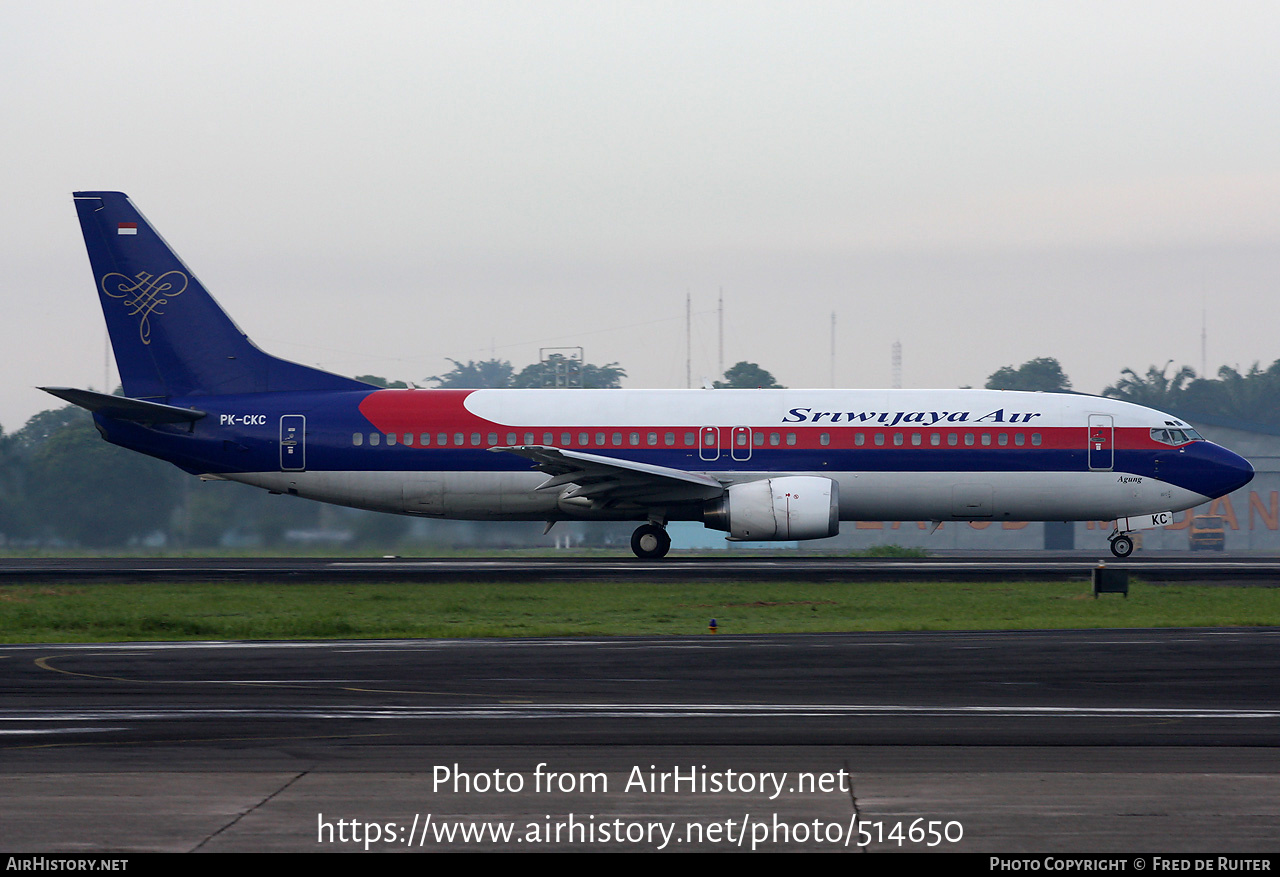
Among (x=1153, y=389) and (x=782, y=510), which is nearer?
(x=782, y=510)

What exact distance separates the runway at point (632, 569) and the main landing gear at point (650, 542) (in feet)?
1.07

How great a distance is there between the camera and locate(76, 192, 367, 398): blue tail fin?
37812mm

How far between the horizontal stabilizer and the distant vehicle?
48.0m

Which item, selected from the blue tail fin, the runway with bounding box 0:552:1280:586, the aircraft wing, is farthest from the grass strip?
the blue tail fin

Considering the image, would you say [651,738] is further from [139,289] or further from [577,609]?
[139,289]

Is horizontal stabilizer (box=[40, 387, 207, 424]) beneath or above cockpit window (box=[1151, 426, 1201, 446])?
above

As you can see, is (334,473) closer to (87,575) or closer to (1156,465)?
(87,575)

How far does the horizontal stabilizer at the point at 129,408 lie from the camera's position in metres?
34.7

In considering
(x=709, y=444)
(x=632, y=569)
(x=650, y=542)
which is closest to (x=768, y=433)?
(x=709, y=444)

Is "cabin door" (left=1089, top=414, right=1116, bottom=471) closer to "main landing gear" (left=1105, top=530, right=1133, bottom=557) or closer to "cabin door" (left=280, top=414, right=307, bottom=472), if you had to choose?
"main landing gear" (left=1105, top=530, right=1133, bottom=557)

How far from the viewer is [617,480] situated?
116 feet

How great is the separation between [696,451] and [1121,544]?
1255 centimetres

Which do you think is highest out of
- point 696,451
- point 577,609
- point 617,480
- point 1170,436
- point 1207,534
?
point 1170,436
